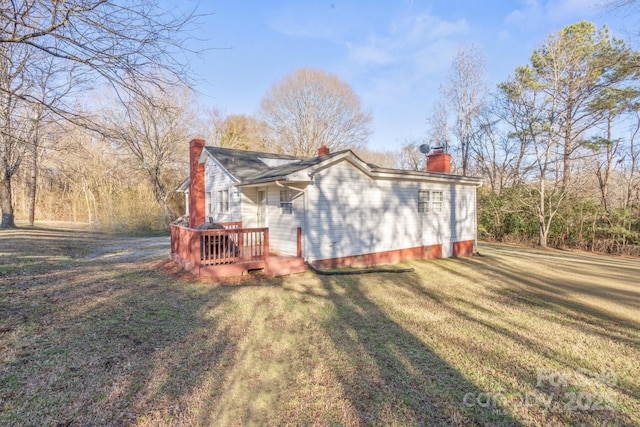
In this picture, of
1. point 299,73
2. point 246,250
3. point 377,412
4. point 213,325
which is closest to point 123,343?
point 213,325

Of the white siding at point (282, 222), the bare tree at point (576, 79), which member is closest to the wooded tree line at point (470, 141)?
the bare tree at point (576, 79)

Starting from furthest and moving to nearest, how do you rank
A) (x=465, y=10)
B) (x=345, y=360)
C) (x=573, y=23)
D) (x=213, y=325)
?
(x=573, y=23) < (x=465, y=10) < (x=213, y=325) < (x=345, y=360)

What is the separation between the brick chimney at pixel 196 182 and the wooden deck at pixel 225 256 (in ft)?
15.9

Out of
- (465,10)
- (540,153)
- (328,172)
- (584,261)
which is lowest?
(584,261)

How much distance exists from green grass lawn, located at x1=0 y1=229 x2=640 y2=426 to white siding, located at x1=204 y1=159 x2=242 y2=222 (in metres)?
3.84

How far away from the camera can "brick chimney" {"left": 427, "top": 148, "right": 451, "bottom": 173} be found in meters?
12.8

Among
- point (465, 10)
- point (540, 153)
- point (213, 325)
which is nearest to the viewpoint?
point (213, 325)

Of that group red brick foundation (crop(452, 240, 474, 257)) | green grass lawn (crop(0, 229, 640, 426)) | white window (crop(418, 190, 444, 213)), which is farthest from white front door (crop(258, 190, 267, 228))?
red brick foundation (crop(452, 240, 474, 257))

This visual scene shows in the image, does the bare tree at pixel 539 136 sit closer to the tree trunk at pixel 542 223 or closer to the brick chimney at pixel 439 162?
the tree trunk at pixel 542 223

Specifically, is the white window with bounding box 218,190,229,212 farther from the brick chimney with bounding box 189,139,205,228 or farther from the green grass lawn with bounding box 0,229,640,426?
the green grass lawn with bounding box 0,229,640,426

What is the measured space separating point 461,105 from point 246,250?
2166 cm

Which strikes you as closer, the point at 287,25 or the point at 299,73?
the point at 287,25

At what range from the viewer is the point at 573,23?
54.2 feet

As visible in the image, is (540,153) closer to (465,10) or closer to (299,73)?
(465,10)
